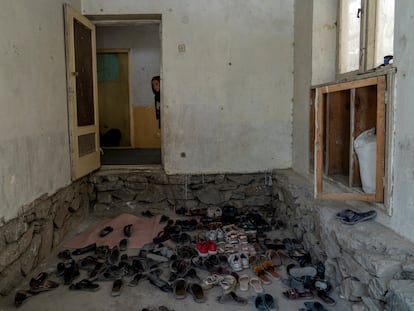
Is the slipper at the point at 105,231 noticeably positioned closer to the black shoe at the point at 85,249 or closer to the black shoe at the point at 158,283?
the black shoe at the point at 85,249

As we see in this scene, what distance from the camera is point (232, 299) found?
2.51m

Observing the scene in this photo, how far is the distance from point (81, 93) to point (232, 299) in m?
2.61

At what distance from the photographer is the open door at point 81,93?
371 cm

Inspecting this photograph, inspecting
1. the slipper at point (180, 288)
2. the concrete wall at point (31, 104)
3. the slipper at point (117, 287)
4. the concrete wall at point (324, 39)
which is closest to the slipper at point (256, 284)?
the slipper at point (180, 288)

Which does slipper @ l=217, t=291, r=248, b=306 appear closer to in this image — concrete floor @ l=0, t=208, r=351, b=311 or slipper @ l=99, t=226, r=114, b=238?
concrete floor @ l=0, t=208, r=351, b=311

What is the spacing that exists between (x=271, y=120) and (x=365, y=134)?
5.90 feet

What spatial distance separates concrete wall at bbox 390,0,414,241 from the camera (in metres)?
2.09

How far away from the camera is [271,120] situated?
14.8 ft

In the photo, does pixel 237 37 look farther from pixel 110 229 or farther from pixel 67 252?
pixel 67 252

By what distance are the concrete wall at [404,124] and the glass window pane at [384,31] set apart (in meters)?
0.45

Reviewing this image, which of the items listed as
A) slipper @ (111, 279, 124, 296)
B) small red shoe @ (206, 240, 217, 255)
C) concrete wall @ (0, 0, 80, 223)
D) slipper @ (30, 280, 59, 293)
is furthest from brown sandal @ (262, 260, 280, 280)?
concrete wall @ (0, 0, 80, 223)

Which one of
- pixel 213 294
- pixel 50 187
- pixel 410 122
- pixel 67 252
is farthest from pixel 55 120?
pixel 410 122

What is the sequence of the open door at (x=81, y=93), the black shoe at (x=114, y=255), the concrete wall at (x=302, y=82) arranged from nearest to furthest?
the black shoe at (x=114, y=255), the open door at (x=81, y=93), the concrete wall at (x=302, y=82)

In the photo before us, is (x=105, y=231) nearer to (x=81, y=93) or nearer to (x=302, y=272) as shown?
(x=81, y=93)
